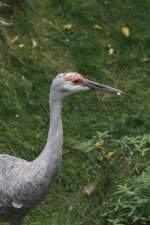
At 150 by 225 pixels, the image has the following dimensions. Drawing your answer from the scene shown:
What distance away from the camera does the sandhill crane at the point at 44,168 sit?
4.88 meters

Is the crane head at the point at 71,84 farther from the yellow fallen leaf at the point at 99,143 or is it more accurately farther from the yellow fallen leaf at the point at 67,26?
the yellow fallen leaf at the point at 67,26

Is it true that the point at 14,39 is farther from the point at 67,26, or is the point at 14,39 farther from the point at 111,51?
the point at 111,51

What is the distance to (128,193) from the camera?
5.32 metres

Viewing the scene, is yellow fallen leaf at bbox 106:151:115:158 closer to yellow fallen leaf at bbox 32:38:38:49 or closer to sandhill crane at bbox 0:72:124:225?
sandhill crane at bbox 0:72:124:225

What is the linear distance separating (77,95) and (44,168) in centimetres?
236

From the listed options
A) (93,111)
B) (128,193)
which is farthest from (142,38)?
(128,193)

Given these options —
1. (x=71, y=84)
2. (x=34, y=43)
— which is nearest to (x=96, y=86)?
(x=71, y=84)

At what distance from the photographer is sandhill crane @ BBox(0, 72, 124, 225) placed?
4879 millimetres

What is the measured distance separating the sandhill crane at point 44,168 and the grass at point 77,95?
0.86 m

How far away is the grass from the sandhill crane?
0.86m

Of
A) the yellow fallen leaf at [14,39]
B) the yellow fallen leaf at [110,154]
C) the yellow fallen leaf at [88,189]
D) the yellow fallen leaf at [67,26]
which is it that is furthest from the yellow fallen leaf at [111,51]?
the yellow fallen leaf at [88,189]

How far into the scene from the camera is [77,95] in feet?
23.5

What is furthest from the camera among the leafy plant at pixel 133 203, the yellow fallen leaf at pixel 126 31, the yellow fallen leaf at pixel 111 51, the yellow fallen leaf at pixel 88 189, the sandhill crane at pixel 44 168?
the yellow fallen leaf at pixel 126 31

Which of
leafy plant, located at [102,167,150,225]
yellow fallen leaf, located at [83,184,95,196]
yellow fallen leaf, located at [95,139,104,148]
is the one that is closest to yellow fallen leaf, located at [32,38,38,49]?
yellow fallen leaf, located at [95,139,104,148]
